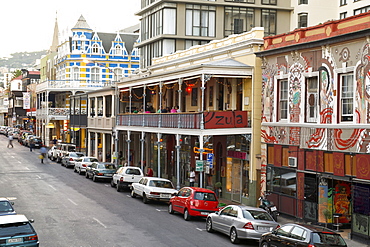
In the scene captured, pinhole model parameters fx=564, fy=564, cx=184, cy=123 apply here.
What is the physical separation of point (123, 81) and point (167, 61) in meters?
4.24

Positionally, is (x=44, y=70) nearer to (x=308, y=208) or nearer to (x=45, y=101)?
(x=45, y=101)

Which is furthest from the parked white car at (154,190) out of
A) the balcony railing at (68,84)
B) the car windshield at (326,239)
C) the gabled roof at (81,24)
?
the gabled roof at (81,24)

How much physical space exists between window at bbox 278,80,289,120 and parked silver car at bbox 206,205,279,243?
26.0 feet

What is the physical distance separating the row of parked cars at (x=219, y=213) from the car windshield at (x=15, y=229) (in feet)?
24.1

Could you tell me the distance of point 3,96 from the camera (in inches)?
5950

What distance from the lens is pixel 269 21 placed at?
5116 cm

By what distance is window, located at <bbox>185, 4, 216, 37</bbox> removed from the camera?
4975 cm

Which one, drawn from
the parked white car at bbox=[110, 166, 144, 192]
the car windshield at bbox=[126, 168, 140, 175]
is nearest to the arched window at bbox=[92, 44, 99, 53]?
the parked white car at bbox=[110, 166, 144, 192]

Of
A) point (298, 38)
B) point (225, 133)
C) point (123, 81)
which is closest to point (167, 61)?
point (123, 81)

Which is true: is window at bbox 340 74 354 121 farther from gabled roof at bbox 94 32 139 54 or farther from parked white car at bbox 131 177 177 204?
gabled roof at bbox 94 32 139 54

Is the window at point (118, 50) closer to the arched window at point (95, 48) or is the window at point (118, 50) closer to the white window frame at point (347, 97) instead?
the arched window at point (95, 48)

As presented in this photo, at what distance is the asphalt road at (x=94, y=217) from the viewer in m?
19.9

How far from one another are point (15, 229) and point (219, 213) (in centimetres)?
820

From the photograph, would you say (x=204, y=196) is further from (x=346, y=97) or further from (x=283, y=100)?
(x=346, y=97)
